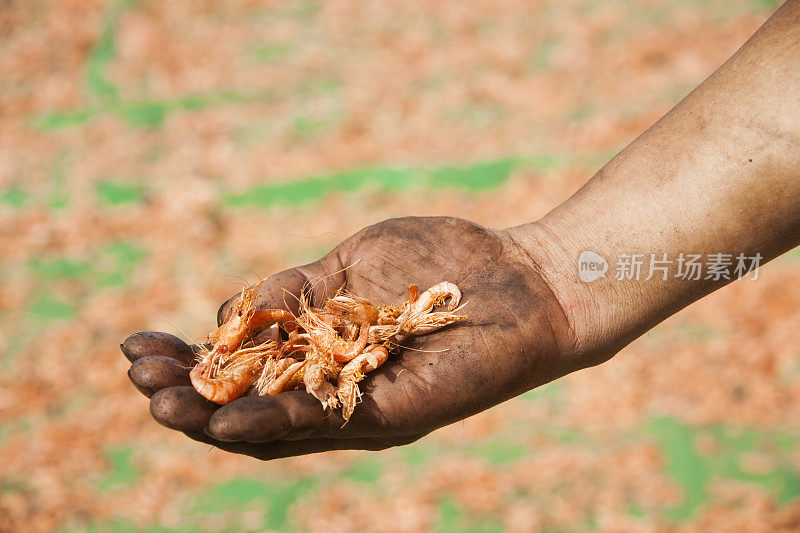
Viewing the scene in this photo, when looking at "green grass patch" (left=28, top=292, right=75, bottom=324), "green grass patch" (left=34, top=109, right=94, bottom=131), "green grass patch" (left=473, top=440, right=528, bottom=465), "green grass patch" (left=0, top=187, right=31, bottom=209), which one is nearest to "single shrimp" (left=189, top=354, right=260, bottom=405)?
"green grass patch" (left=473, top=440, right=528, bottom=465)

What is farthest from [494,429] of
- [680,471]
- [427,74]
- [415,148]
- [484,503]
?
[427,74]

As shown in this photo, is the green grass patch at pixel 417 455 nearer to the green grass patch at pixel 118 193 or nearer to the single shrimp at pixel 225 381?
the single shrimp at pixel 225 381

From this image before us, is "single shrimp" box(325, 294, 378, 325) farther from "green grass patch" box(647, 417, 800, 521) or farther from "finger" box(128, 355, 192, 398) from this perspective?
"green grass patch" box(647, 417, 800, 521)

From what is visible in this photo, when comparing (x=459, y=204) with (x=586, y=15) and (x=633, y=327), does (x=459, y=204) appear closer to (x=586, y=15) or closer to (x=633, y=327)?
(x=586, y=15)

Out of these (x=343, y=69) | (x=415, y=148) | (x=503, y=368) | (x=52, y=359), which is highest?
(x=343, y=69)

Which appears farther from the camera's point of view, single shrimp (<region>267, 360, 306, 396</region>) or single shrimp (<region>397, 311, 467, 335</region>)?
single shrimp (<region>397, 311, 467, 335</region>)

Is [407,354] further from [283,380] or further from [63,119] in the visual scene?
[63,119]

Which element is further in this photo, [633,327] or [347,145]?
[347,145]
